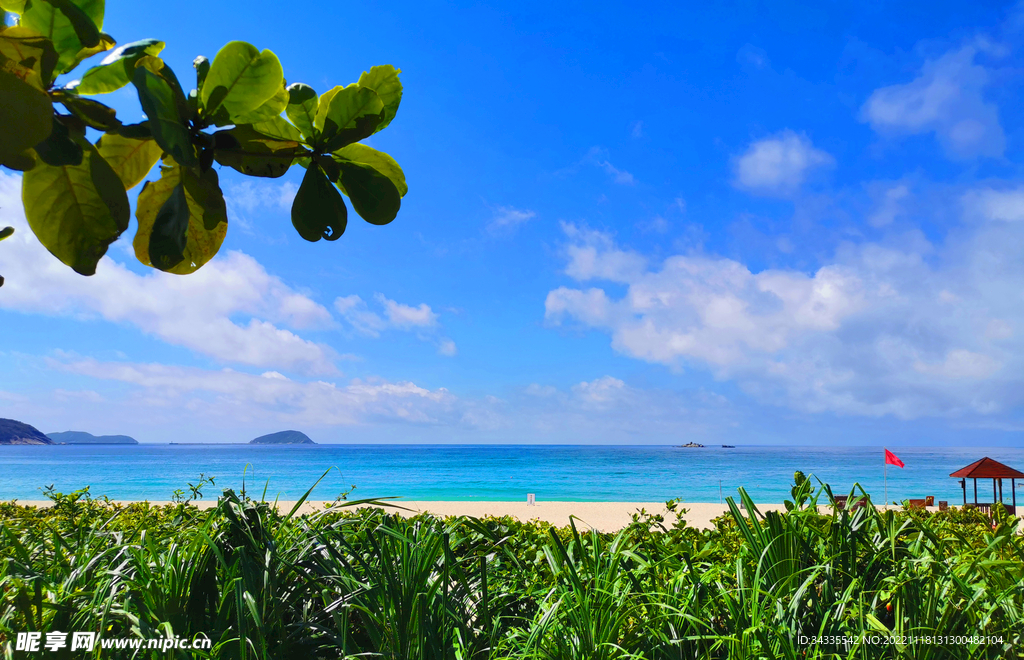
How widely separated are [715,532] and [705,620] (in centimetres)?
165

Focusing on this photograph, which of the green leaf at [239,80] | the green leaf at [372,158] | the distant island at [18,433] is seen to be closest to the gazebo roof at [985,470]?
the green leaf at [372,158]

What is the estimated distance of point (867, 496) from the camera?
2.45m

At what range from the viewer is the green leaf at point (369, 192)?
2.38ft

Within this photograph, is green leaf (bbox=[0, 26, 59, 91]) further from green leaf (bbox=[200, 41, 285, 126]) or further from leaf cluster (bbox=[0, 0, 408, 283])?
green leaf (bbox=[200, 41, 285, 126])

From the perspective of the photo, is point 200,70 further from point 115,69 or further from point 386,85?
point 386,85

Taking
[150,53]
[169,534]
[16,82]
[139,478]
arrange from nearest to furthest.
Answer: [16,82]
[150,53]
[169,534]
[139,478]

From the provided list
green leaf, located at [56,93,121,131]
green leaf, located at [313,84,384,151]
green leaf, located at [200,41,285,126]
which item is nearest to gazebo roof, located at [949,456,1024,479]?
green leaf, located at [313,84,384,151]

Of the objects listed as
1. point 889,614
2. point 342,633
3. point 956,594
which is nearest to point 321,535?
point 342,633

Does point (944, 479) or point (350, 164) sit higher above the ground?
point (350, 164)

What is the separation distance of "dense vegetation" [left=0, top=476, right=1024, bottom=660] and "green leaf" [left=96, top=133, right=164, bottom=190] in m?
1.60

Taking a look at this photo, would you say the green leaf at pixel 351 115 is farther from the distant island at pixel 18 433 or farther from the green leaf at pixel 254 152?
the distant island at pixel 18 433

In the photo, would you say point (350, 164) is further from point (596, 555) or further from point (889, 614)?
point (889, 614)

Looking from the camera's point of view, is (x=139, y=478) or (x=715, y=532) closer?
(x=715, y=532)

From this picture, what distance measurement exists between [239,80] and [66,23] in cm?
16
